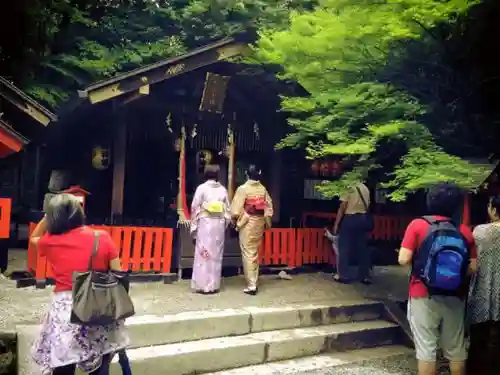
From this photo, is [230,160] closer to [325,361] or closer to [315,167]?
[315,167]

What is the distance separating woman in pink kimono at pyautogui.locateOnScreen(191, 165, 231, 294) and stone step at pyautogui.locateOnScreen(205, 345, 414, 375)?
2143 millimetres

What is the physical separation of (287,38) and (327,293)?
4.55 m

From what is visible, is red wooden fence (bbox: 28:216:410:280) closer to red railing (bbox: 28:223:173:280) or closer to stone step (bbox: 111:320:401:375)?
red railing (bbox: 28:223:173:280)

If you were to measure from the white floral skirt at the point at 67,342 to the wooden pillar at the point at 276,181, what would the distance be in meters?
7.68

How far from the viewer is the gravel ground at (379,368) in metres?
6.77

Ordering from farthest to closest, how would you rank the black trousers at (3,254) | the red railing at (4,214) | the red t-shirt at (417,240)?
the black trousers at (3,254), the red railing at (4,214), the red t-shirt at (417,240)

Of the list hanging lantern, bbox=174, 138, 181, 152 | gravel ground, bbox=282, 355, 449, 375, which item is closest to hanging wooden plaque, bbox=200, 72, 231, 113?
hanging lantern, bbox=174, 138, 181, 152

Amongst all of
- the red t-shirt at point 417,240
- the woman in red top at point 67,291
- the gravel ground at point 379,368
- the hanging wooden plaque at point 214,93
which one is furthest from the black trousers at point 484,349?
the hanging wooden plaque at point 214,93

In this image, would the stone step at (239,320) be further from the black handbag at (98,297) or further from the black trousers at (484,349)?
the black trousers at (484,349)

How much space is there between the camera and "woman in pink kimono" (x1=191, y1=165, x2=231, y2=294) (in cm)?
859

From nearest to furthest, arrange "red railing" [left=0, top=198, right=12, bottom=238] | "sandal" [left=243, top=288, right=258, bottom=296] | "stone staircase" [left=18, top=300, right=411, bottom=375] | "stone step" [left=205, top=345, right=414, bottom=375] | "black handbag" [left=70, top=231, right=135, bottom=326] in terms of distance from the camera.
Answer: "black handbag" [left=70, top=231, right=135, bottom=326] → "stone staircase" [left=18, top=300, right=411, bottom=375] → "stone step" [left=205, top=345, right=414, bottom=375] → "red railing" [left=0, top=198, right=12, bottom=238] → "sandal" [left=243, top=288, right=258, bottom=296]

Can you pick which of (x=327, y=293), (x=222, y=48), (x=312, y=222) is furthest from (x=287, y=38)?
(x=312, y=222)

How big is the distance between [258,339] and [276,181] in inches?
208

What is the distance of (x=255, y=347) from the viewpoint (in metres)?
6.82
